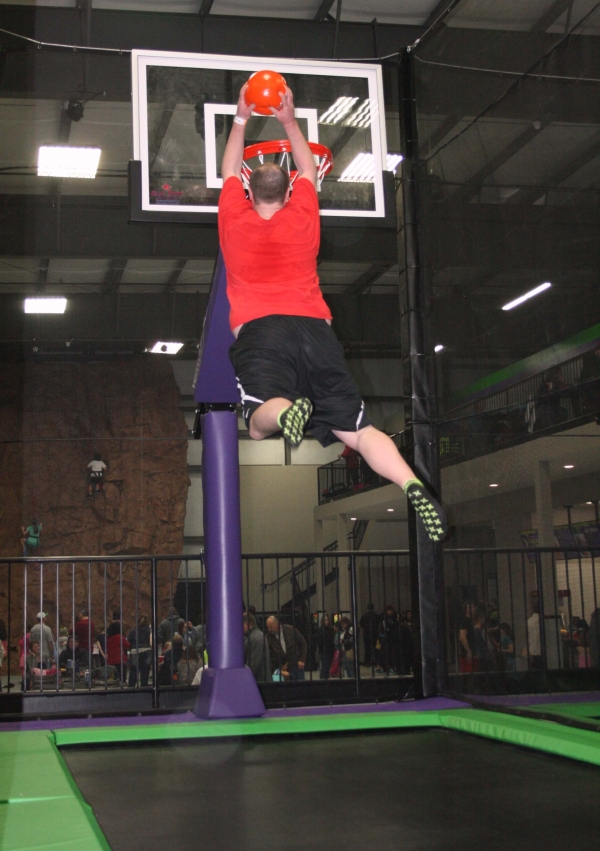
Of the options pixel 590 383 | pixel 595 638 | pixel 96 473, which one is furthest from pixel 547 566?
pixel 96 473

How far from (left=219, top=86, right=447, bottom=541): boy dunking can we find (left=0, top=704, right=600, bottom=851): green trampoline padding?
1146 millimetres

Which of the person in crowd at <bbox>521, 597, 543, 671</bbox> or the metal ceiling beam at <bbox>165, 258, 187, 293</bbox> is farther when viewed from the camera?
the metal ceiling beam at <bbox>165, 258, 187, 293</bbox>

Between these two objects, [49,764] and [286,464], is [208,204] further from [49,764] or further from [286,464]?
[286,464]

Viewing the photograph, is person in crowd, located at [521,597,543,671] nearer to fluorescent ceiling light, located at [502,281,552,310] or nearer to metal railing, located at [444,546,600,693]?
metal railing, located at [444,546,600,693]

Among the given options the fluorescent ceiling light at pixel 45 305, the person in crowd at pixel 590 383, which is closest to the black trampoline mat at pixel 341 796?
the person in crowd at pixel 590 383

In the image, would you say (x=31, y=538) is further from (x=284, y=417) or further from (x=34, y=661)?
(x=284, y=417)

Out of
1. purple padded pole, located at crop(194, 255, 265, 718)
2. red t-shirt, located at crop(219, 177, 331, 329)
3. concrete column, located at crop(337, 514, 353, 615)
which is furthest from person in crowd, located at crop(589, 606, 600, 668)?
concrete column, located at crop(337, 514, 353, 615)

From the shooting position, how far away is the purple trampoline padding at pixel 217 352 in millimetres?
3449

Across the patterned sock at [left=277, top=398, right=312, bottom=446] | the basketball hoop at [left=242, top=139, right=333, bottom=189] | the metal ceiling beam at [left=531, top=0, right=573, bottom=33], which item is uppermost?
the metal ceiling beam at [left=531, top=0, right=573, bottom=33]

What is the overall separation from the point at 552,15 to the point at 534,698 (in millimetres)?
3298

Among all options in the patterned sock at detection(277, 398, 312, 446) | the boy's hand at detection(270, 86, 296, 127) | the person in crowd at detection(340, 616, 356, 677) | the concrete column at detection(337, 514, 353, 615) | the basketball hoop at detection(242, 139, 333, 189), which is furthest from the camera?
the concrete column at detection(337, 514, 353, 615)

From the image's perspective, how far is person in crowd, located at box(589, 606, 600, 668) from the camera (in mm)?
3861

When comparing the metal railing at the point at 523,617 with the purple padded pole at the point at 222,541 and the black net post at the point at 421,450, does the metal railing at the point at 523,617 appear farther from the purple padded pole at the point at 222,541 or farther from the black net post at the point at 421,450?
the purple padded pole at the point at 222,541

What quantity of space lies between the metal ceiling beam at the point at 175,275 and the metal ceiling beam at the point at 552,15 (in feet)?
25.7
